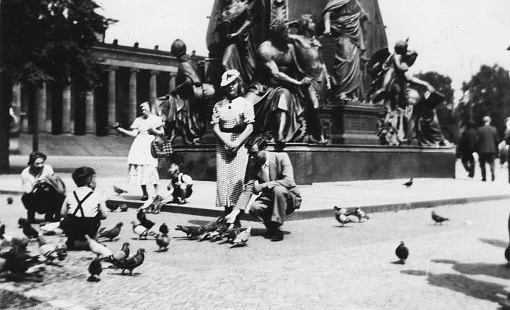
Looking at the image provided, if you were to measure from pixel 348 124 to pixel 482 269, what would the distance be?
1303 centimetres

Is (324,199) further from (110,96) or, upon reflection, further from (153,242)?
(110,96)

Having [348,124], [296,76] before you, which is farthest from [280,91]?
[348,124]

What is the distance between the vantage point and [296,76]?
1723 cm

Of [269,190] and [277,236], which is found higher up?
[269,190]

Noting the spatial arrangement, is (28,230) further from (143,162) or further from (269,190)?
(143,162)

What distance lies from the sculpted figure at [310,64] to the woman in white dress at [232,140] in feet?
28.3

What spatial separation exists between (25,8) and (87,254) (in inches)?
751

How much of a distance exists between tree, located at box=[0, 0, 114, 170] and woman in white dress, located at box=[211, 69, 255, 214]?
1703 centimetres

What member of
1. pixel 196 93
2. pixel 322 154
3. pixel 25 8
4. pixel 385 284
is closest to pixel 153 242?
pixel 385 284

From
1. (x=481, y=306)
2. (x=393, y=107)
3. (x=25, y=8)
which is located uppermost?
(x=25, y=8)

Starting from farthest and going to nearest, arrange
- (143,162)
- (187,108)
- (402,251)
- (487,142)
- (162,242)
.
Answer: (487,142)
(187,108)
(143,162)
(162,242)
(402,251)

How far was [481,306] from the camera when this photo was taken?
4.94 metres

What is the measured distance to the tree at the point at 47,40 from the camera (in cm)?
2369

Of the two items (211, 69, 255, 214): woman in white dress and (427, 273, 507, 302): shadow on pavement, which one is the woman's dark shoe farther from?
(427, 273, 507, 302): shadow on pavement
